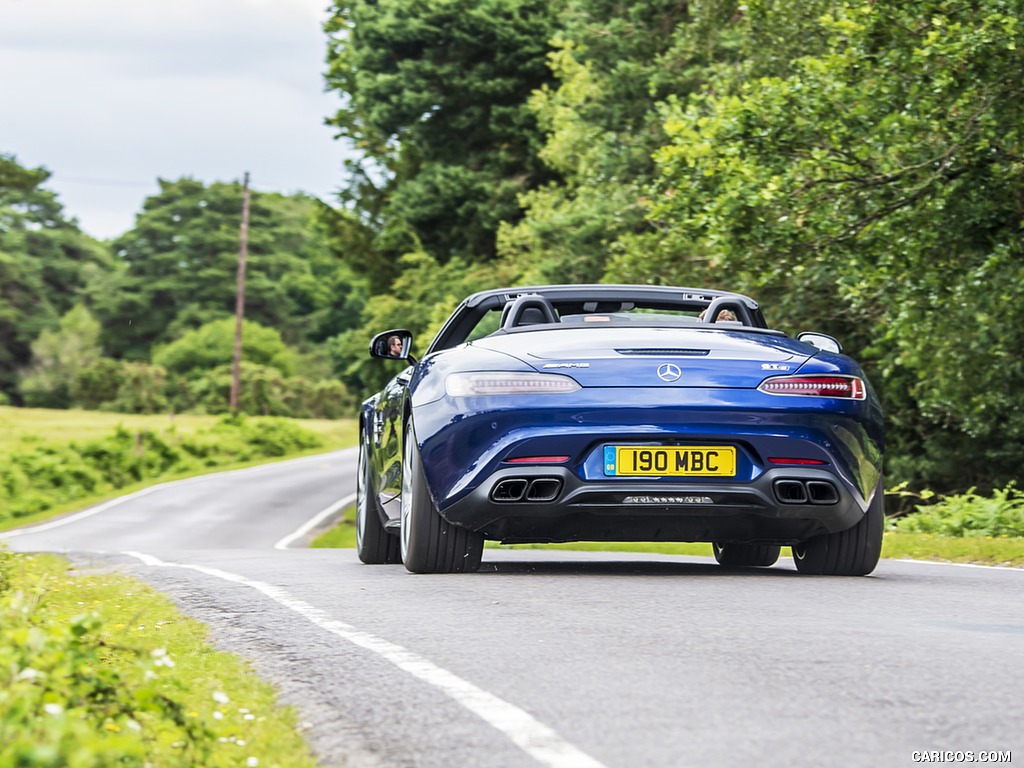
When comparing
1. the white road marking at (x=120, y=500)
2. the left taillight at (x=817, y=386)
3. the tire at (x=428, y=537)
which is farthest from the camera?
the white road marking at (x=120, y=500)

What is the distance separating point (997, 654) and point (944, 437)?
2239 centimetres

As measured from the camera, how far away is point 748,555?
10.1 metres

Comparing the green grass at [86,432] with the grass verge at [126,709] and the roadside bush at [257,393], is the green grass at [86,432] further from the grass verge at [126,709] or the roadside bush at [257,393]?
the grass verge at [126,709]

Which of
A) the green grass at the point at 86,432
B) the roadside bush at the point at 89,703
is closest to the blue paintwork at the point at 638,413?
the roadside bush at the point at 89,703

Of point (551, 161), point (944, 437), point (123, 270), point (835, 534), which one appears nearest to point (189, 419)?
point (123, 270)

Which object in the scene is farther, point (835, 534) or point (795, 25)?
point (795, 25)

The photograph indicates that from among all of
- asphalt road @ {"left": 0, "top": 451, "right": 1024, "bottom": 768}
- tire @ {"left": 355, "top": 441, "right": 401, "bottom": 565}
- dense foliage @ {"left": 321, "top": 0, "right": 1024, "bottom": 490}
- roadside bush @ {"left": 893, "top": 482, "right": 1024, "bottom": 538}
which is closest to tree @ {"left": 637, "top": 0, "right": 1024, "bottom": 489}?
dense foliage @ {"left": 321, "top": 0, "right": 1024, "bottom": 490}

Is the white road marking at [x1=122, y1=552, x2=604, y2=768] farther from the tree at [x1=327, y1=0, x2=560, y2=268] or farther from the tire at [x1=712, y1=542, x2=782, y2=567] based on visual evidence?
the tree at [x1=327, y1=0, x2=560, y2=268]

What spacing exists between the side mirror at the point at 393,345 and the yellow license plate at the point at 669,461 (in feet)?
Result: 7.99

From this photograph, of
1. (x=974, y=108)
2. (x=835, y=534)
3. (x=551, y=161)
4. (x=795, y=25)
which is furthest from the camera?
(x=551, y=161)

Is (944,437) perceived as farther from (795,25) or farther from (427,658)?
(427,658)

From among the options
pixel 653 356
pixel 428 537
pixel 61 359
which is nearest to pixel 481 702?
pixel 653 356

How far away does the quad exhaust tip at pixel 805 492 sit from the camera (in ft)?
24.6

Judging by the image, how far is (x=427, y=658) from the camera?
517cm
